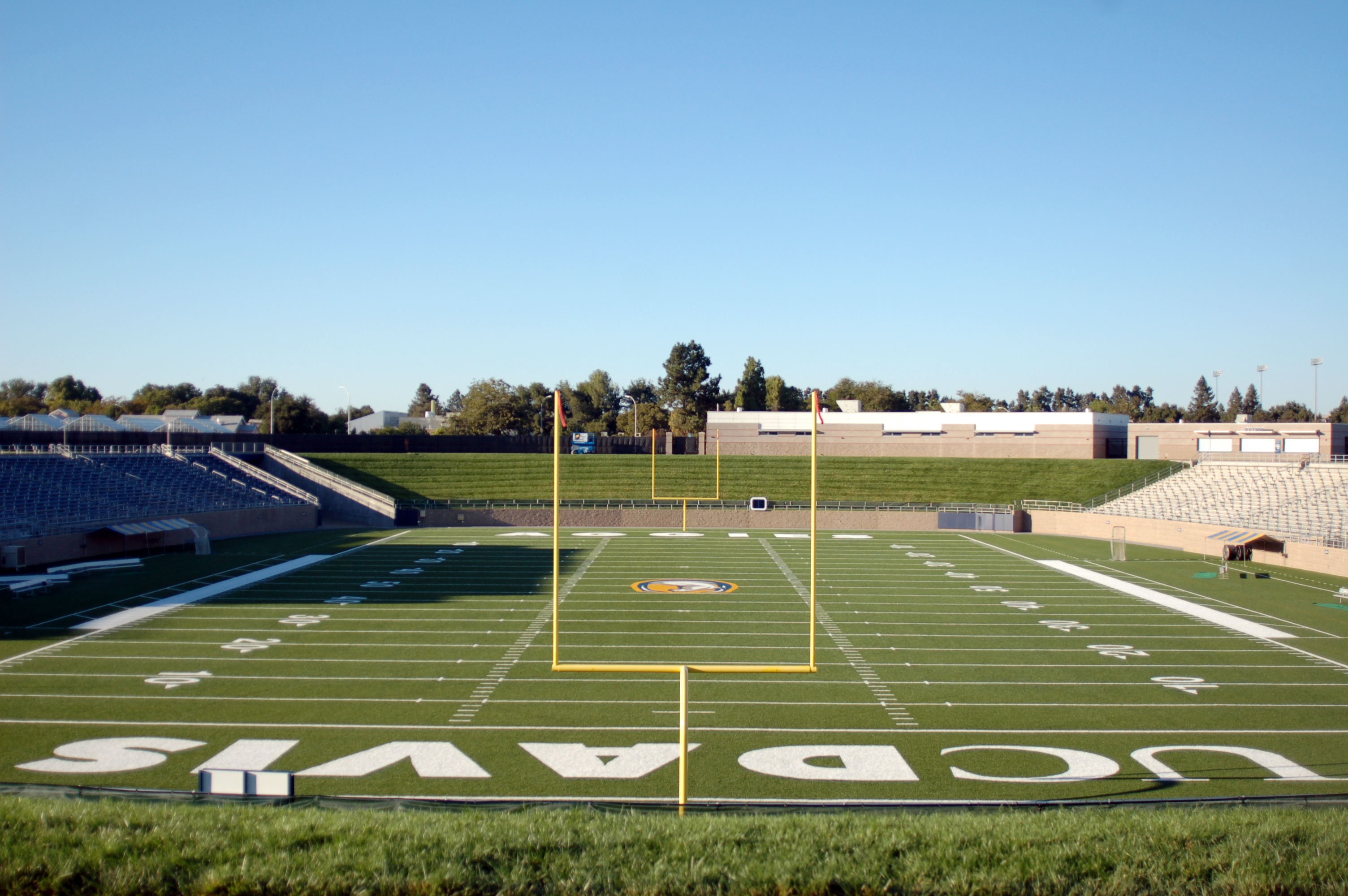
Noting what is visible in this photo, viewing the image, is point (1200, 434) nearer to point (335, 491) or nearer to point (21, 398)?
point (335, 491)

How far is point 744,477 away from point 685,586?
27.2 meters

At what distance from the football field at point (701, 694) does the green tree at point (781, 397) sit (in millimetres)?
62875

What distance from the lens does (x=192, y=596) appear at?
1992cm

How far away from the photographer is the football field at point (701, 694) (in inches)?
372

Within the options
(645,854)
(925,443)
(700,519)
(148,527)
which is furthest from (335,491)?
(645,854)

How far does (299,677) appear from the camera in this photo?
1321 centimetres

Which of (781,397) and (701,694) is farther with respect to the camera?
(781,397)

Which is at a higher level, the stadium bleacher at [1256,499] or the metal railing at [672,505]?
the stadium bleacher at [1256,499]

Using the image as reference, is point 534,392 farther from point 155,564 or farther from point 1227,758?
point 1227,758

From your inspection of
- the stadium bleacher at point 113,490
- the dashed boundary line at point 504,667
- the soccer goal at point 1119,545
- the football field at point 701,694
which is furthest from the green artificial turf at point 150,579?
the soccer goal at point 1119,545

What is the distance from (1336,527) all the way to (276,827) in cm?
3083

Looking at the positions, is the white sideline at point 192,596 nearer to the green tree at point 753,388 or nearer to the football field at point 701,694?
the football field at point 701,694

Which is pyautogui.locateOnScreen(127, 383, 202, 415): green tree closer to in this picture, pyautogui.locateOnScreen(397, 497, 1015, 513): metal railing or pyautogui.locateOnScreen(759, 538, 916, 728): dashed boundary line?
pyautogui.locateOnScreen(397, 497, 1015, 513): metal railing

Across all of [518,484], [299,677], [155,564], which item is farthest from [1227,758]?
[518,484]
